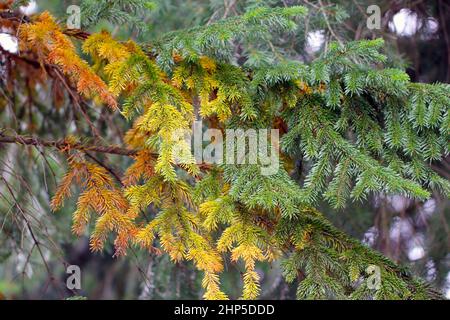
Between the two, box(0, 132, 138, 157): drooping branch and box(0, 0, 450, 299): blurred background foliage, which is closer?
box(0, 132, 138, 157): drooping branch

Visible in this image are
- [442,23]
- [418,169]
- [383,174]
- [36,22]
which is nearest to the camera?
[383,174]

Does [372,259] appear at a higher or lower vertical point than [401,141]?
lower

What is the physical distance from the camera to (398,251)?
4.00m

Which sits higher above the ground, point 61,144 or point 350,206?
point 350,206

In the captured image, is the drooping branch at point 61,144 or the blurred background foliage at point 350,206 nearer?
the drooping branch at point 61,144

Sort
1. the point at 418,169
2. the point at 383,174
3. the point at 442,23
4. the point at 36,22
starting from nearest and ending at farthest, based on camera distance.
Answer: the point at 383,174, the point at 418,169, the point at 36,22, the point at 442,23

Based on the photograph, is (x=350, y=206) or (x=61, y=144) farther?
(x=350, y=206)

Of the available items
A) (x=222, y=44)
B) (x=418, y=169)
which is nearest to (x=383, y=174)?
(x=418, y=169)

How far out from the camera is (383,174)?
1899 mm

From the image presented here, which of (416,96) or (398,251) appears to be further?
(398,251)

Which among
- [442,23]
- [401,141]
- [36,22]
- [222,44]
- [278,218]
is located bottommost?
[278,218]

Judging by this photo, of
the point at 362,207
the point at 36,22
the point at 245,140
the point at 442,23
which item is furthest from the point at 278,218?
the point at 442,23

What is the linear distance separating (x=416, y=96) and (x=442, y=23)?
216 cm

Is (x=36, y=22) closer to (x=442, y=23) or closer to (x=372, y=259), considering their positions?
(x=372, y=259)
